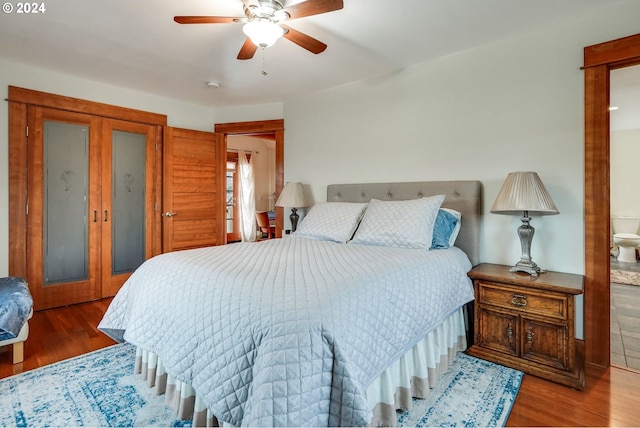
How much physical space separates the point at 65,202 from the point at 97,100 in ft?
3.78

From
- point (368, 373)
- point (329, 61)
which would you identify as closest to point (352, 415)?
point (368, 373)

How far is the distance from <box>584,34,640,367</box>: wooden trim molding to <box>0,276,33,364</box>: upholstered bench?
12.1ft

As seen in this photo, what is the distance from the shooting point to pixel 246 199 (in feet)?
25.4

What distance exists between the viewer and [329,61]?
115 inches

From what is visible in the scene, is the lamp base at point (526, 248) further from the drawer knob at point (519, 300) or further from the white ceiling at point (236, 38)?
the white ceiling at point (236, 38)

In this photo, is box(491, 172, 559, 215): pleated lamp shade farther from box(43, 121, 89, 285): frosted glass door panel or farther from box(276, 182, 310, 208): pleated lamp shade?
box(43, 121, 89, 285): frosted glass door panel

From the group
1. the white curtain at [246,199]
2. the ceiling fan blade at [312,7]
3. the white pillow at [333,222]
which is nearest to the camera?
the ceiling fan blade at [312,7]

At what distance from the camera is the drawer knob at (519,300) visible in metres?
2.04

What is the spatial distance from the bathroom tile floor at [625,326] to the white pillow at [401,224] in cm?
151

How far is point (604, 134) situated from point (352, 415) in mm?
2340

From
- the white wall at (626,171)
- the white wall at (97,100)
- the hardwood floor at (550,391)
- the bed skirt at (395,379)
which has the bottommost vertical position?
the hardwood floor at (550,391)

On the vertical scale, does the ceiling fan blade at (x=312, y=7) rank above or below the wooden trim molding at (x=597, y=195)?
above

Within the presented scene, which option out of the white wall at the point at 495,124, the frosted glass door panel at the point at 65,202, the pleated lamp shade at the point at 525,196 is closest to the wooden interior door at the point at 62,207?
A: the frosted glass door panel at the point at 65,202

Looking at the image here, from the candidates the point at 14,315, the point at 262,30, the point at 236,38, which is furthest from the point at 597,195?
the point at 14,315
